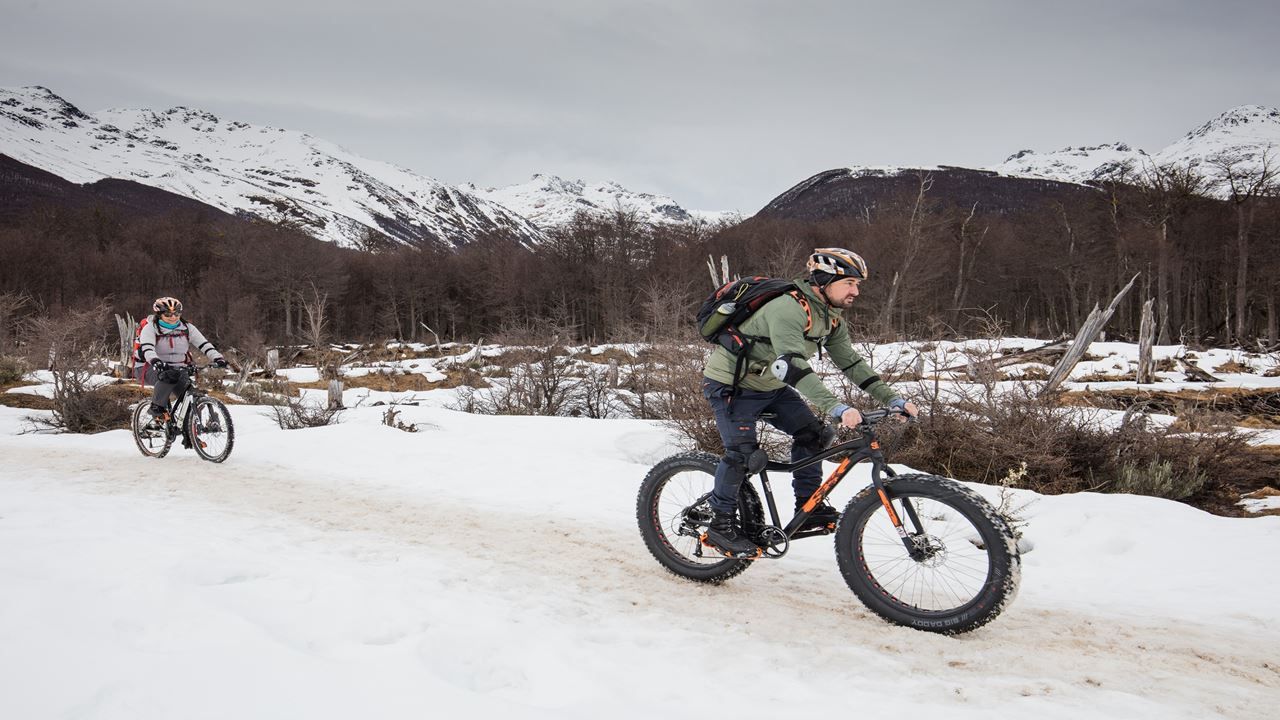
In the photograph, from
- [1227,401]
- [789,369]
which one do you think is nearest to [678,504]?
[789,369]

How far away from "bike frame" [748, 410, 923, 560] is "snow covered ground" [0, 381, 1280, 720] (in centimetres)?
Answer: 48

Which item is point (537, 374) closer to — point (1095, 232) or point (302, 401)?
point (302, 401)

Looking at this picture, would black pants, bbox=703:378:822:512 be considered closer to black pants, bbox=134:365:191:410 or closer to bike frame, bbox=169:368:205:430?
bike frame, bbox=169:368:205:430

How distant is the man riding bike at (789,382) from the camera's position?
3758 millimetres

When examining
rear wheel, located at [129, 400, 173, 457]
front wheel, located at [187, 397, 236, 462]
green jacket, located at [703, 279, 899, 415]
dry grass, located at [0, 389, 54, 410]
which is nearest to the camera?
green jacket, located at [703, 279, 899, 415]

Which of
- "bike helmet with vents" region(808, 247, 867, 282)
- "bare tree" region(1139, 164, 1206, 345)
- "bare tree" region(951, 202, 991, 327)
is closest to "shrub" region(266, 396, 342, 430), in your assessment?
"bike helmet with vents" region(808, 247, 867, 282)

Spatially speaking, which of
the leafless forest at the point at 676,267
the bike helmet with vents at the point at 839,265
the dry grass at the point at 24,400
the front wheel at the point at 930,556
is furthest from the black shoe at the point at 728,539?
the dry grass at the point at 24,400

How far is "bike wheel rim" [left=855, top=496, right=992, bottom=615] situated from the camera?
3.39 meters

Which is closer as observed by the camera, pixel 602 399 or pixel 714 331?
pixel 714 331

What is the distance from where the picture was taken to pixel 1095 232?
40.8 m

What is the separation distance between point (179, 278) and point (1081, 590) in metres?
77.4

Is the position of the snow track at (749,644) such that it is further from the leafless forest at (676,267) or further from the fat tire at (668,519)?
the leafless forest at (676,267)

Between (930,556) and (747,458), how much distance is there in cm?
121

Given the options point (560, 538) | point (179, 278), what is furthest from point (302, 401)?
point (179, 278)
